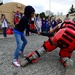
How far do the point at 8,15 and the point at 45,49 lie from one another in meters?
11.0

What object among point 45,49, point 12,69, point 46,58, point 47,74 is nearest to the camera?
point 47,74

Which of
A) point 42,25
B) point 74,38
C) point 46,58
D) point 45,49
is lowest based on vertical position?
point 42,25

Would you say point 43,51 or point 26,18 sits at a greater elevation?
point 26,18

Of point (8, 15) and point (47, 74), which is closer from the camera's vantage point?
point (47, 74)

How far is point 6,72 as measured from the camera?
16.4 ft

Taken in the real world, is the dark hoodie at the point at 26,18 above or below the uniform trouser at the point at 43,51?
above

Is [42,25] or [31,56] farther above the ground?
[31,56]

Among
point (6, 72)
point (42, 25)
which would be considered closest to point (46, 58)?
point (6, 72)

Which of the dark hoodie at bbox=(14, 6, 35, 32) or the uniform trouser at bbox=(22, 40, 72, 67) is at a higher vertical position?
the dark hoodie at bbox=(14, 6, 35, 32)

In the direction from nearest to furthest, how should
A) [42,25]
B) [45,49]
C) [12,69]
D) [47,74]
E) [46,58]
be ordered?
[47,74]
[12,69]
[45,49]
[46,58]
[42,25]

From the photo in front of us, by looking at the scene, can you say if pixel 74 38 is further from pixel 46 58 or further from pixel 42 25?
pixel 42 25

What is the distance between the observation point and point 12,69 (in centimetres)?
526

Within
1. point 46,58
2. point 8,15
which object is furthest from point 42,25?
point 46,58

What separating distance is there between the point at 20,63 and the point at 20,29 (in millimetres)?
960
